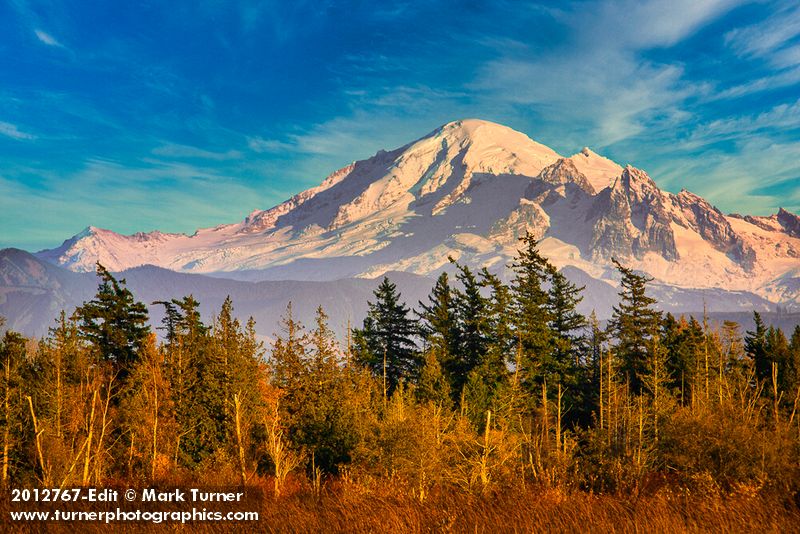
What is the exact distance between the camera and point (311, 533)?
9.79 meters

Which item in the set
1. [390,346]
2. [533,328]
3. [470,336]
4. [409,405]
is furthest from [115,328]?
[533,328]

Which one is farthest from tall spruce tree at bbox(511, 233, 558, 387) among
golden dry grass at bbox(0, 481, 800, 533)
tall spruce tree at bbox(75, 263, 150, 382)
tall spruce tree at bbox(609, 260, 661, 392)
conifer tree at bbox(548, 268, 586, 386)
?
golden dry grass at bbox(0, 481, 800, 533)

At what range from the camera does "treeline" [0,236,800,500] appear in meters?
29.5

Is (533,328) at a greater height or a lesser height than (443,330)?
lesser

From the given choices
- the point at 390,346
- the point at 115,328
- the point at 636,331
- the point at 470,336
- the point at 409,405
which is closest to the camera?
the point at 409,405

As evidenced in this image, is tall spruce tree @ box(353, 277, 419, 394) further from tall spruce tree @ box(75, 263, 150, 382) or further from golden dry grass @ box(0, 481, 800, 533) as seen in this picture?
golden dry grass @ box(0, 481, 800, 533)

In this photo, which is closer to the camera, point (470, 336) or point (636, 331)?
point (636, 331)

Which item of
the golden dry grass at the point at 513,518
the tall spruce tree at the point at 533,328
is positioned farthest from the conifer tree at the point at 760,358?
the golden dry grass at the point at 513,518

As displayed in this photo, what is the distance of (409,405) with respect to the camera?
44.7 meters

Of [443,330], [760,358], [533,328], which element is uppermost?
[443,330]

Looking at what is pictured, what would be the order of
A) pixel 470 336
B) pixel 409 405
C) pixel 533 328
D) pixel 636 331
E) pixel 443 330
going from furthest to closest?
pixel 443 330 → pixel 470 336 → pixel 636 331 → pixel 533 328 → pixel 409 405

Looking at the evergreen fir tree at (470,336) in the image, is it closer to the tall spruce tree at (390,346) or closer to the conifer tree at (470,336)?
the conifer tree at (470,336)

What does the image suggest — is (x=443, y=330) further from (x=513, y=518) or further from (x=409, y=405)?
(x=513, y=518)

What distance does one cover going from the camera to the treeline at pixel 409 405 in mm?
29516
